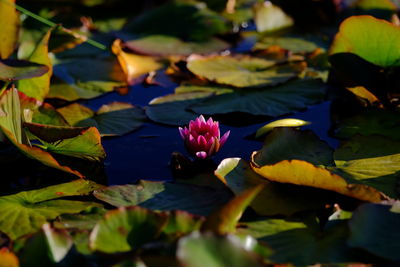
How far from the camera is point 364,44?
5.61 feet

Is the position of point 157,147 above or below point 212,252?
below

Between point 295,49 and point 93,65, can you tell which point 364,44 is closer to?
point 295,49

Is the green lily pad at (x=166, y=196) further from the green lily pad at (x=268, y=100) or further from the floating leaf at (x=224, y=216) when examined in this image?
the green lily pad at (x=268, y=100)

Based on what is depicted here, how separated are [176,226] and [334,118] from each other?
0.91 m

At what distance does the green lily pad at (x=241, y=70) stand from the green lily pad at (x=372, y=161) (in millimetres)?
517

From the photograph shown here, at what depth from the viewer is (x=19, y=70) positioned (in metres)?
1.69

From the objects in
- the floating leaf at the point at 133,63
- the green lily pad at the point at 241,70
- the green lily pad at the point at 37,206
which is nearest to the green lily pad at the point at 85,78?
the floating leaf at the point at 133,63

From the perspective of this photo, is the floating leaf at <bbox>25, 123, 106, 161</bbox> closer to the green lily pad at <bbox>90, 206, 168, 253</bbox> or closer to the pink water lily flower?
the pink water lily flower

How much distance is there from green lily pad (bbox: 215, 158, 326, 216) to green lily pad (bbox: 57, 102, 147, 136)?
0.51 m

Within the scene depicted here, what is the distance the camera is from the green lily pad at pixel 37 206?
1.23 m

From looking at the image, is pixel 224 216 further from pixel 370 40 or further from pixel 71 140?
pixel 370 40

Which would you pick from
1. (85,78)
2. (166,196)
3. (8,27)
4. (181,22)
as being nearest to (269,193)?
(166,196)

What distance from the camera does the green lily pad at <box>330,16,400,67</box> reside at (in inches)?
65.2

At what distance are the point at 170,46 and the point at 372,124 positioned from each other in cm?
104
